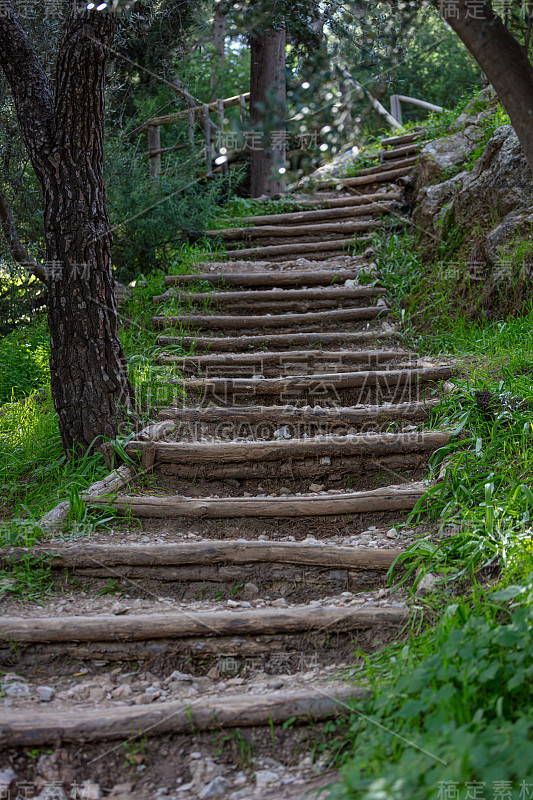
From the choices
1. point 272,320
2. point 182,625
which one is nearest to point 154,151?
point 272,320

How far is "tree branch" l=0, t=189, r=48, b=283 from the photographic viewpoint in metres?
4.83

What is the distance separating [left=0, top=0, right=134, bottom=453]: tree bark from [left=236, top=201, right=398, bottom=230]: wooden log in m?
3.40

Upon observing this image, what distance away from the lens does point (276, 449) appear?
10.2ft

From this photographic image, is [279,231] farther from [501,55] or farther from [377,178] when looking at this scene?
[501,55]

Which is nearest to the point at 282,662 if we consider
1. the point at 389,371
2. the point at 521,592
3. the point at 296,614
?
the point at 296,614

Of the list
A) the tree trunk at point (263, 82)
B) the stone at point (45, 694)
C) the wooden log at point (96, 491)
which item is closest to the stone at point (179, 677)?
the stone at point (45, 694)

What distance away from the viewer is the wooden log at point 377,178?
6.68 metres

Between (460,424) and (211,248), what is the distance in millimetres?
3697

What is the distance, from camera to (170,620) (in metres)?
2.18

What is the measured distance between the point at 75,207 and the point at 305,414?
1.60 metres

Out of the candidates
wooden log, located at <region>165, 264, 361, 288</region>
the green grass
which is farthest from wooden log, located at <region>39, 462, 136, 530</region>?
wooden log, located at <region>165, 264, 361, 288</region>

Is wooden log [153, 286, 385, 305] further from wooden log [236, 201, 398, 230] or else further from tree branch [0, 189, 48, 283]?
wooden log [236, 201, 398, 230]

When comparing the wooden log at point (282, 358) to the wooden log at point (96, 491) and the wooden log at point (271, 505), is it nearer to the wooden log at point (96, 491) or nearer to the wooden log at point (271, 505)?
the wooden log at point (96, 491)

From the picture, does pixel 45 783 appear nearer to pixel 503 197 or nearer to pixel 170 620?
pixel 170 620
